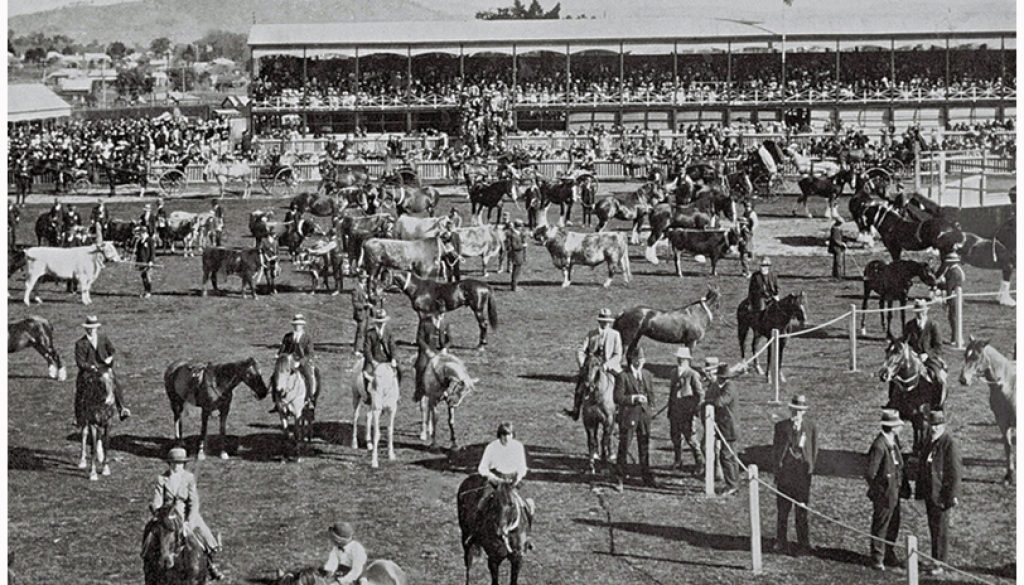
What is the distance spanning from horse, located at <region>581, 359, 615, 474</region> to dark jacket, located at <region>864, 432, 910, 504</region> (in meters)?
3.99

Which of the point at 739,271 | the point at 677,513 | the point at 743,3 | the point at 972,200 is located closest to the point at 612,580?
the point at 677,513

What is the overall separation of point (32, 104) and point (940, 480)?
2026 inches

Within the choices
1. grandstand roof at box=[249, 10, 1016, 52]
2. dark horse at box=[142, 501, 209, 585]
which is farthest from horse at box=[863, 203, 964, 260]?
grandstand roof at box=[249, 10, 1016, 52]

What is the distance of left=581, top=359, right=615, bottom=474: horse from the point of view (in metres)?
18.4

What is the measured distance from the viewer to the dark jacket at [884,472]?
49.9 ft

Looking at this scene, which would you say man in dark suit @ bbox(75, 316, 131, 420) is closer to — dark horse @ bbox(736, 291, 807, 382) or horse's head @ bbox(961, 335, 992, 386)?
dark horse @ bbox(736, 291, 807, 382)

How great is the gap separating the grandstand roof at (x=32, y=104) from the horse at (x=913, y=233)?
1456 inches

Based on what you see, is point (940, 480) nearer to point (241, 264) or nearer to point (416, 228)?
point (241, 264)

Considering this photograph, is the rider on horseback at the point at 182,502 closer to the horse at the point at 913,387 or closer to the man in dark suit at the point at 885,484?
the man in dark suit at the point at 885,484

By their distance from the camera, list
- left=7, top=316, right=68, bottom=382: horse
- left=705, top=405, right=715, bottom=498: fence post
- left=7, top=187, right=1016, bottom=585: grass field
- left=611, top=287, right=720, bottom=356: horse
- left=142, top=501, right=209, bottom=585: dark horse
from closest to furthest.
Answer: left=142, top=501, right=209, bottom=585: dark horse, left=7, top=187, right=1016, bottom=585: grass field, left=705, top=405, right=715, bottom=498: fence post, left=611, top=287, right=720, bottom=356: horse, left=7, top=316, right=68, bottom=382: horse

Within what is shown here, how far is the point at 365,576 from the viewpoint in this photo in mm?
13109

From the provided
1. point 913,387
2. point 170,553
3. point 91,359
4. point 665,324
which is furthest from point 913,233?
point 170,553

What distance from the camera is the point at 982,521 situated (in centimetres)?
1633

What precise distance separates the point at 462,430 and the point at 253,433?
3.00 meters
